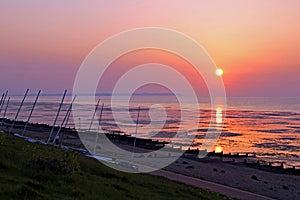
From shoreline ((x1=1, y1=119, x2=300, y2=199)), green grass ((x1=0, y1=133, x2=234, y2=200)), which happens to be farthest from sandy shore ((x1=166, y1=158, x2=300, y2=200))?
green grass ((x1=0, y1=133, x2=234, y2=200))

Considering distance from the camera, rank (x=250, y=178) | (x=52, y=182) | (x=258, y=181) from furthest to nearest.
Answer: (x=250, y=178) < (x=258, y=181) < (x=52, y=182)

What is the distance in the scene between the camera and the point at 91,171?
13008 mm

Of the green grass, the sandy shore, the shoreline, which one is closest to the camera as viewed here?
the green grass

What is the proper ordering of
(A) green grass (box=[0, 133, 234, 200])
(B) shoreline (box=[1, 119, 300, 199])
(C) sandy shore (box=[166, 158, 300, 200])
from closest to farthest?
(A) green grass (box=[0, 133, 234, 200]), (C) sandy shore (box=[166, 158, 300, 200]), (B) shoreline (box=[1, 119, 300, 199])

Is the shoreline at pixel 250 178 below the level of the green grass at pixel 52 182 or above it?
above

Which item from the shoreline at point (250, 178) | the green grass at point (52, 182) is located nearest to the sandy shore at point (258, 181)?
the shoreline at point (250, 178)

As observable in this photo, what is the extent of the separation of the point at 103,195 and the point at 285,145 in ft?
159

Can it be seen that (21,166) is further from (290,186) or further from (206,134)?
(206,134)

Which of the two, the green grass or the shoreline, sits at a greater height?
the shoreline

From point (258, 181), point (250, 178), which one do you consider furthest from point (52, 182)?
point (250, 178)

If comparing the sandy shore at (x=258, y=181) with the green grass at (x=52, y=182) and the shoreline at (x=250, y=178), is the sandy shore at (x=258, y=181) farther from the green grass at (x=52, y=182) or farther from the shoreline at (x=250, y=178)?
the green grass at (x=52, y=182)

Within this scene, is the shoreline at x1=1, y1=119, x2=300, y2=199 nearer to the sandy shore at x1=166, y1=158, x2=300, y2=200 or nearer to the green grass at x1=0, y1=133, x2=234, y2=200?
the sandy shore at x1=166, y1=158, x2=300, y2=200

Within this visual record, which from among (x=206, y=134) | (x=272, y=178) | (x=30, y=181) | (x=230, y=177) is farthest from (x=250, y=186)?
(x=206, y=134)

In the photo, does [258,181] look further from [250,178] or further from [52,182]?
[52,182]
